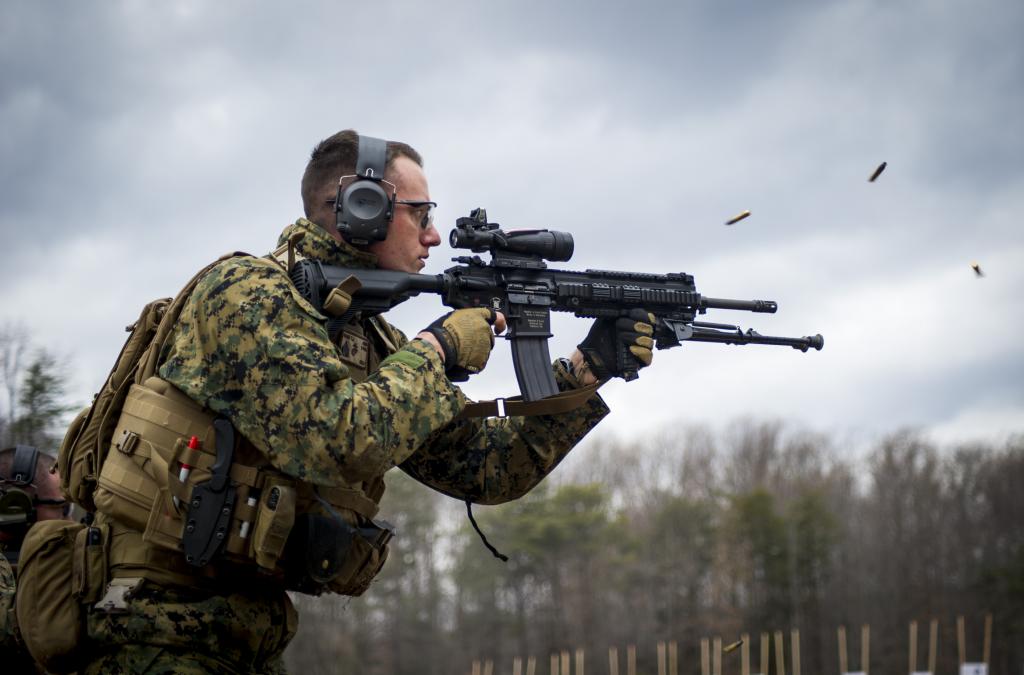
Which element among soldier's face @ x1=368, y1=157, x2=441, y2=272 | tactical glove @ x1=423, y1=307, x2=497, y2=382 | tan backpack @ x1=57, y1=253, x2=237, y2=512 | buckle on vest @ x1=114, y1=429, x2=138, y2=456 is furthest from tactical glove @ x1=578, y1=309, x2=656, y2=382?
buckle on vest @ x1=114, y1=429, x2=138, y2=456

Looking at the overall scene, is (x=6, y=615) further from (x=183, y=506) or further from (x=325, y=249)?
(x=325, y=249)

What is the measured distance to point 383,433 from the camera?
162 inches

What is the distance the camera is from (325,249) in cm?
487

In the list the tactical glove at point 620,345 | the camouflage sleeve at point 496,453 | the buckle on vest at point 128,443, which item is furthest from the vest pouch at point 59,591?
the tactical glove at point 620,345

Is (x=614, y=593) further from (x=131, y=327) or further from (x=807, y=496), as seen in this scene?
(x=131, y=327)

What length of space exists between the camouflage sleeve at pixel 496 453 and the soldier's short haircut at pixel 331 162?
4.55 feet

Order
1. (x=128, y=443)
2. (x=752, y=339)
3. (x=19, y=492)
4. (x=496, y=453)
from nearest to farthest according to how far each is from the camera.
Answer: (x=128, y=443) → (x=496, y=453) → (x=752, y=339) → (x=19, y=492)

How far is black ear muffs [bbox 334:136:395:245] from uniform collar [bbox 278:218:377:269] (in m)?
0.07

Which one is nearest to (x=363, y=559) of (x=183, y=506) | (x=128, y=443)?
(x=183, y=506)

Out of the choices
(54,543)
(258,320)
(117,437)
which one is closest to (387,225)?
(258,320)

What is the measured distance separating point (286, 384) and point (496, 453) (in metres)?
1.68

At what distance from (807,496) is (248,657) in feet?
168

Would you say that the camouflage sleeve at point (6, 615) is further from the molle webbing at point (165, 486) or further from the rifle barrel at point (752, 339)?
the rifle barrel at point (752, 339)

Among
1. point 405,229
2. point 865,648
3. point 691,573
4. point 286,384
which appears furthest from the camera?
point 691,573
